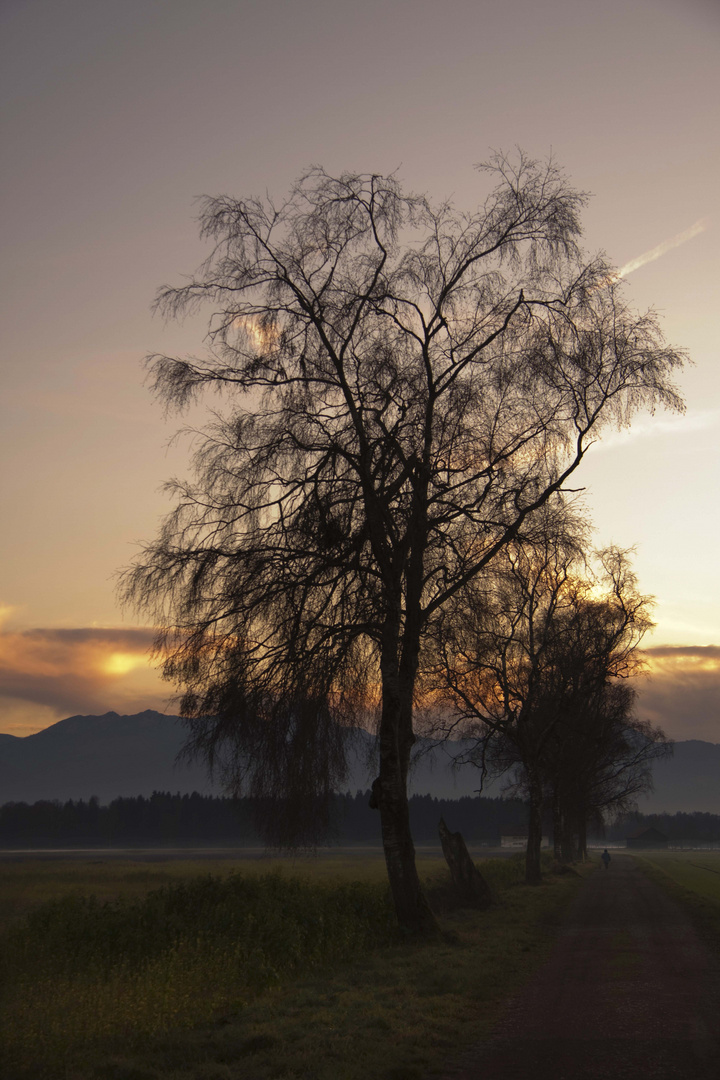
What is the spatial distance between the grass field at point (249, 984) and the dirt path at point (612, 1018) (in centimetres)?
51

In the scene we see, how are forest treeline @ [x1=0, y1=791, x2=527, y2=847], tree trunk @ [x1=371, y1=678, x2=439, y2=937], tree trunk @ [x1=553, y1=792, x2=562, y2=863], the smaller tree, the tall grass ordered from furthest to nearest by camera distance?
forest treeline @ [x1=0, y1=791, x2=527, y2=847] < tree trunk @ [x1=553, y1=792, x2=562, y2=863] < the smaller tree < tree trunk @ [x1=371, y1=678, x2=439, y2=937] < the tall grass

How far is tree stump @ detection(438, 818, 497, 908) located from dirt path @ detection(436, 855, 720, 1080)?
17.4 feet

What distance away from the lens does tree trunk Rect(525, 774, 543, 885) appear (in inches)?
1286

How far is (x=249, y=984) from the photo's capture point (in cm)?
1159

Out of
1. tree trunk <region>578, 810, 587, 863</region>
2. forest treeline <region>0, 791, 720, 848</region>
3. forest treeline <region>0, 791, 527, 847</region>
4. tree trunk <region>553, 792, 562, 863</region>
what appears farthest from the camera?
forest treeline <region>0, 791, 527, 847</region>

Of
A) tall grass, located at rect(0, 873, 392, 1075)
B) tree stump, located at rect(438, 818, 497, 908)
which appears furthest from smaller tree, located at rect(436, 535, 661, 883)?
tall grass, located at rect(0, 873, 392, 1075)

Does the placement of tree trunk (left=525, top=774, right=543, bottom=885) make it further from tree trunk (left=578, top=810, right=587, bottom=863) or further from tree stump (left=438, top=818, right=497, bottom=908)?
tree trunk (left=578, top=810, right=587, bottom=863)

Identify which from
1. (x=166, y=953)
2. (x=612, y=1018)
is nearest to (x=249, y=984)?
(x=166, y=953)

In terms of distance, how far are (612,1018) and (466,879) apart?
13517 mm

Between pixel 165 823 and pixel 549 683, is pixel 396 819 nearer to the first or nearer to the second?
pixel 549 683

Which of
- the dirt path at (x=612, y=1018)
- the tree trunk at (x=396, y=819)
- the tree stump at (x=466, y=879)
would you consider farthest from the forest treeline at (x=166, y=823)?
the dirt path at (x=612, y=1018)

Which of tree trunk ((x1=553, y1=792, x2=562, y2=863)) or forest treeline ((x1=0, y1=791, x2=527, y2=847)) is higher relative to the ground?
tree trunk ((x1=553, y1=792, x2=562, y2=863))

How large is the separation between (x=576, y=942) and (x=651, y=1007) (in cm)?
720

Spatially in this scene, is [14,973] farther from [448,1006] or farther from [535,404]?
[535,404]
